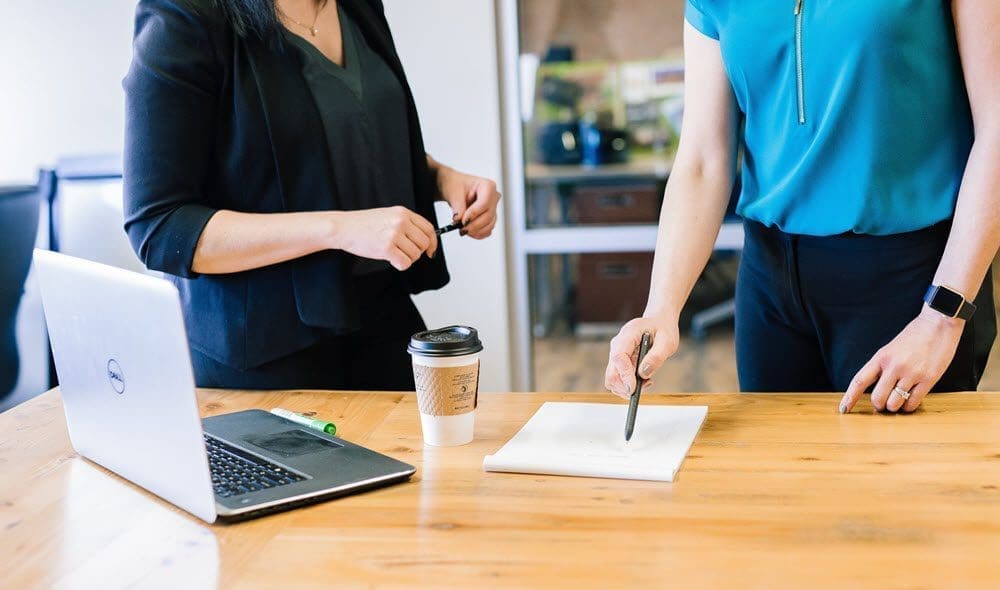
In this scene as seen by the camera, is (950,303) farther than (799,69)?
No

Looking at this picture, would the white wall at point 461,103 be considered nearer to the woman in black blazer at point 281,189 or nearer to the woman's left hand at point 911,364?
the woman in black blazer at point 281,189

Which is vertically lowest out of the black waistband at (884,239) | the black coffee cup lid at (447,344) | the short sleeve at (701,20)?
the black coffee cup lid at (447,344)

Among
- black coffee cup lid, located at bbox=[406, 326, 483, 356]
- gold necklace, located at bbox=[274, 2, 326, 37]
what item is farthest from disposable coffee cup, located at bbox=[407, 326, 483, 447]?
gold necklace, located at bbox=[274, 2, 326, 37]

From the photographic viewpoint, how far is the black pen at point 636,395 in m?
1.26

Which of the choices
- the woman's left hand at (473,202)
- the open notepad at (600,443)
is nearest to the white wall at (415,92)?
the woman's left hand at (473,202)

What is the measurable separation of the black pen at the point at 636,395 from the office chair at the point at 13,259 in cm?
220

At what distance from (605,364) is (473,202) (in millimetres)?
1728

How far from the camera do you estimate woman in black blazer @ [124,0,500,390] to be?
1.50 meters

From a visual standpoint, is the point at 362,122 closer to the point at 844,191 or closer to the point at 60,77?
the point at 844,191

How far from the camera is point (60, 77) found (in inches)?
131

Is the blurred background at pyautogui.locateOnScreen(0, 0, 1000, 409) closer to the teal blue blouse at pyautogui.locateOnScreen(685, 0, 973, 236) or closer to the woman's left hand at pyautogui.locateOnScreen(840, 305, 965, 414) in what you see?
the teal blue blouse at pyautogui.locateOnScreen(685, 0, 973, 236)

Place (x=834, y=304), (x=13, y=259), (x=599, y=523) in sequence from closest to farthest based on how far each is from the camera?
(x=599, y=523), (x=834, y=304), (x=13, y=259)

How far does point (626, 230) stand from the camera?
3.23 metres

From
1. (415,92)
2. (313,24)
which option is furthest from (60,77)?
(313,24)
